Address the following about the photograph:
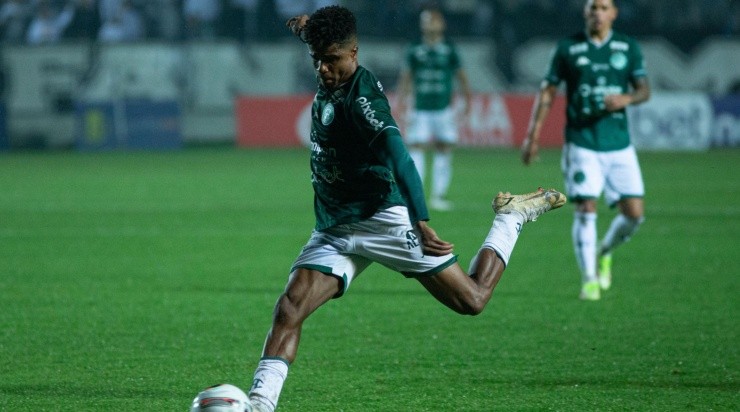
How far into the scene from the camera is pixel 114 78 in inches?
1131

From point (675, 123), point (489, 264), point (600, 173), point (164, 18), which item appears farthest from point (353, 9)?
point (489, 264)

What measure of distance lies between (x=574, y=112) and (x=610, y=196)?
694 millimetres

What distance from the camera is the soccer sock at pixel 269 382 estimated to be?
4902 mm

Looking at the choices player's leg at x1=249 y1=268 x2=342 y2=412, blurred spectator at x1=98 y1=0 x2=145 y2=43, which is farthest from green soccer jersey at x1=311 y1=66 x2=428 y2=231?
blurred spectator at x1=98 y1=0 x2=145 y2=43

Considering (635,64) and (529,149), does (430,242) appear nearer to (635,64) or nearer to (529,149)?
(529,149)

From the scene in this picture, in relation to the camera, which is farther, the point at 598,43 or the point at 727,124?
the point at 727,124

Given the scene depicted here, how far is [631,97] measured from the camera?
909 cm

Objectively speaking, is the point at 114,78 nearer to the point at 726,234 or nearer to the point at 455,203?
the point at 455,203

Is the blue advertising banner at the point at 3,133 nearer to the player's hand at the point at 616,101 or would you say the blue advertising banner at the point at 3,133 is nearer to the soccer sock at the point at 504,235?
the player's hand at the point at 616,101

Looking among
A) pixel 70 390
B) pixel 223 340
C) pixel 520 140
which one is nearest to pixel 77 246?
pixel 223 340

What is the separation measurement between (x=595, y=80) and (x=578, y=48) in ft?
0.92

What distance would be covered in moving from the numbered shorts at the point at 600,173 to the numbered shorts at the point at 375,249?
375 centimetres

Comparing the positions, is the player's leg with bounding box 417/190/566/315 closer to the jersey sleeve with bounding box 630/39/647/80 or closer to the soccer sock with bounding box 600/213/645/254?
the soccer sock with bounding box 600/213/645/254

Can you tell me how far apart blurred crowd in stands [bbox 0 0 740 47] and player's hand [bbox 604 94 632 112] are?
65.9 feet
